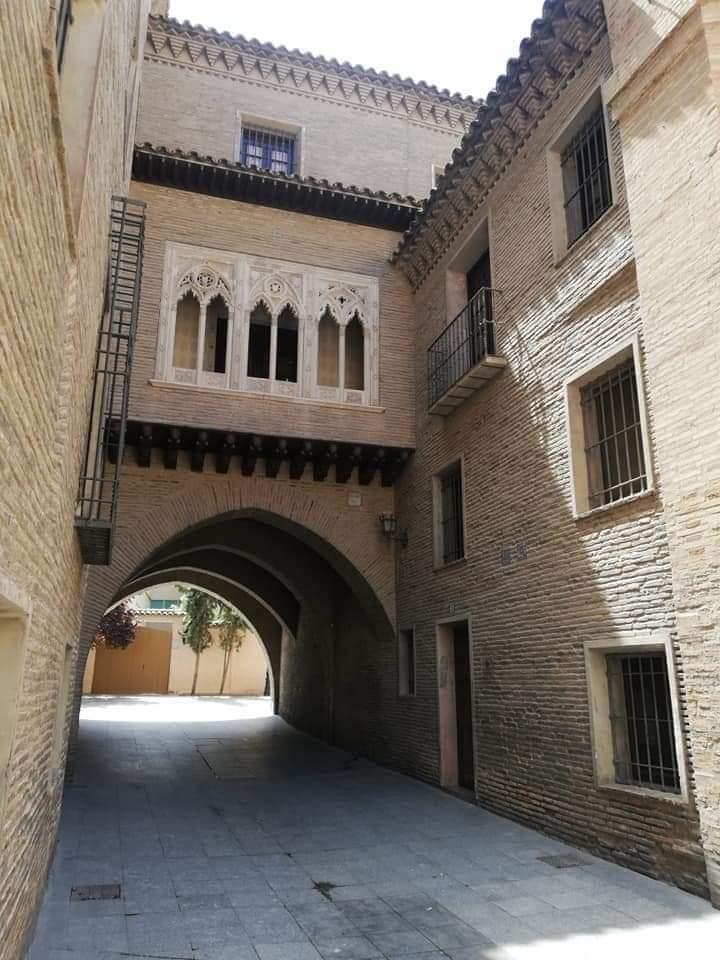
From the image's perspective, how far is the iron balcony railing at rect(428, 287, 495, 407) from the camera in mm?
9516

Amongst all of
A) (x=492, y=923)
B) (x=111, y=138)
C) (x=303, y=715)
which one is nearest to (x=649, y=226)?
(x=111, y=138)

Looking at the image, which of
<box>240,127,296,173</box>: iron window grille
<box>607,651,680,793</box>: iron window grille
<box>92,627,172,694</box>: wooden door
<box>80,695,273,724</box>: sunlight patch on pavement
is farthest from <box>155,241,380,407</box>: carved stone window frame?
<box>92,627,172,694</box>: wooden door

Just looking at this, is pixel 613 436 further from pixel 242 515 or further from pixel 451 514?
pixel 242 515

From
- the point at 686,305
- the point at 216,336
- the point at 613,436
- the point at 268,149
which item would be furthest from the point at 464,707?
the point at 268,149

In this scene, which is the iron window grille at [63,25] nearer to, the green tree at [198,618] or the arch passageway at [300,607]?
the arch passageway at [300,607]

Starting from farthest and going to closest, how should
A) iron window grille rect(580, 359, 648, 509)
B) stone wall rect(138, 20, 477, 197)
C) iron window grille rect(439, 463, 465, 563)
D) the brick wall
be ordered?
stone wall rect(138, 20, 477, 197), iron window grille rect(439, 463, 465, 563), iron window grille rect(580, 359, 648, 509), the brick wall

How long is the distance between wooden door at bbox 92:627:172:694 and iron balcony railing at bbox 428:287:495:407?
76.5 feet

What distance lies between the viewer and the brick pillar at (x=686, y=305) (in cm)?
530

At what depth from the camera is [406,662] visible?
11383 millimetres

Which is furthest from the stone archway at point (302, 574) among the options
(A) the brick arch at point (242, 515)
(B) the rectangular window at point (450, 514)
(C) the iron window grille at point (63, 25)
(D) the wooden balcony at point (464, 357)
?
(C) the iron window grille at point (63, 25)

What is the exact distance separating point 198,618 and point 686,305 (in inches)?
1013

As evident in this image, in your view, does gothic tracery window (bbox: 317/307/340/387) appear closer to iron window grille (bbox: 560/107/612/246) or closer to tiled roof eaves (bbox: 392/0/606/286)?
tiled roof eaves (bbox: 392/0/606/286)

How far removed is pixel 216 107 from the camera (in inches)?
520

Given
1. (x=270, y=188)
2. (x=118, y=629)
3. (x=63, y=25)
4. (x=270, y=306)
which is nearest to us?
(x=63, y=25)
